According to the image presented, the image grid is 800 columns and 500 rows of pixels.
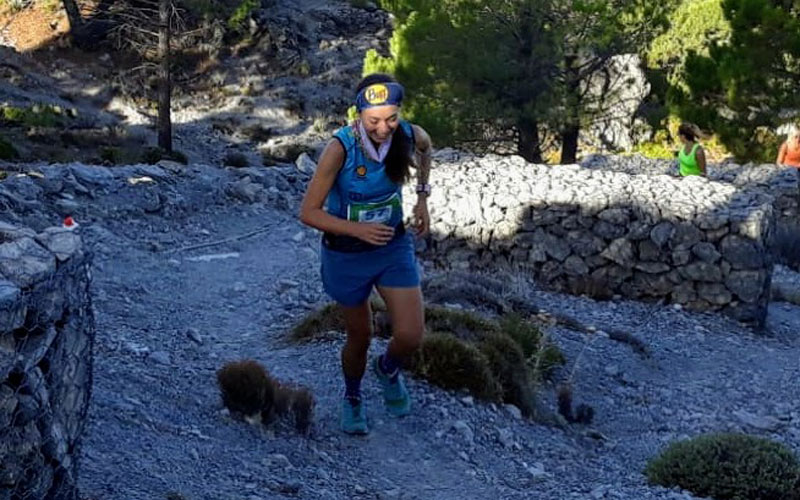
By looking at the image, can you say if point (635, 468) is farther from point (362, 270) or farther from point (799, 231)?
point (799, 231)

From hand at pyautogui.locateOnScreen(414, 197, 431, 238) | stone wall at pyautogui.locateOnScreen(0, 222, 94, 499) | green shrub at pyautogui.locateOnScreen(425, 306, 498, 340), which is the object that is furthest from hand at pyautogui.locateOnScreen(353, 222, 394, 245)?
green shrub at pyautogui.locateOnScreen(425, 306, 498, 340)

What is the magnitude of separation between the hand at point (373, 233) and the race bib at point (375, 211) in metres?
0.10

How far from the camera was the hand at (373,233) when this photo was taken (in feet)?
15.6

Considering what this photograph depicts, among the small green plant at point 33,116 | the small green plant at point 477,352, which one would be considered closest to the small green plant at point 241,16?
the small green plant at point 33,116

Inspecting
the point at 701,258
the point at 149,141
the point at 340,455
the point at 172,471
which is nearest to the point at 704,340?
the point at 701,258

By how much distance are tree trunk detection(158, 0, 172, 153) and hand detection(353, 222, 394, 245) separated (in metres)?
20.0

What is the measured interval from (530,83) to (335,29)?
2245 cm

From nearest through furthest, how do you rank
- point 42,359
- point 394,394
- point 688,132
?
point 42,359 < point 394,394 < point 688,132

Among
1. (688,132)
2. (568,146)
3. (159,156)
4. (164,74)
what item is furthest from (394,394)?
(164,74)

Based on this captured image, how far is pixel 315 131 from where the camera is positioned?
32.4 metres

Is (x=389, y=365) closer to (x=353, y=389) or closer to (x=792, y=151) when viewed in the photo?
(x=353, y=389)

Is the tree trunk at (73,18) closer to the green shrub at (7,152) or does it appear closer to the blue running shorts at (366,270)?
the green shrub at (7,152)

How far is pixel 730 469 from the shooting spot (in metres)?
6.17

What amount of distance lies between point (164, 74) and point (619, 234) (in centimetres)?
1673
